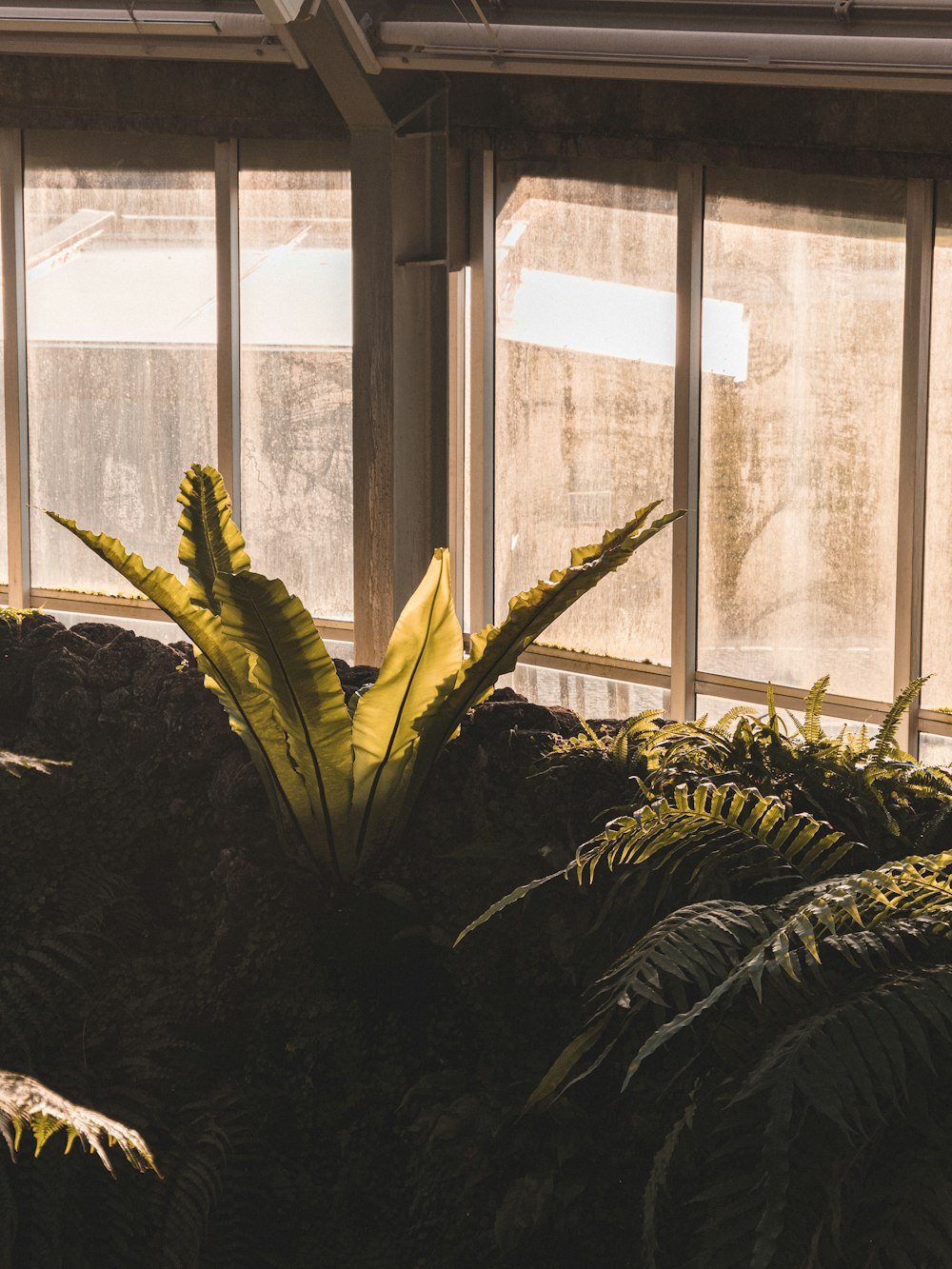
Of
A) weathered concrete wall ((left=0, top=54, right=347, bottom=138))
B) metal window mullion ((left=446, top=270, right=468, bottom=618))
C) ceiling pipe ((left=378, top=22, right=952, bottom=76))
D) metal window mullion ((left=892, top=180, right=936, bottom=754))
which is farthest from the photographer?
metal window mullion ((left=446, top=270, right=468, bottom=618))

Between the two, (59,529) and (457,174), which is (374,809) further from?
(59,529)

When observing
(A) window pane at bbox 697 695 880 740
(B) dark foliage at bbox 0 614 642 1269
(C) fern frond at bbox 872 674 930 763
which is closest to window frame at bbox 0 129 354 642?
(A) window pane at bbox 697 695 880 740

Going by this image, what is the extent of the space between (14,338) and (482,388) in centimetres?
252

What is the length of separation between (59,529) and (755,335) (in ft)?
12.0

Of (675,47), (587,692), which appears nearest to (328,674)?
(675,47)

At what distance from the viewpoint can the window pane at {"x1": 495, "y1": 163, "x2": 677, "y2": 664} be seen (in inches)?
213

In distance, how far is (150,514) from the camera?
21.0ft

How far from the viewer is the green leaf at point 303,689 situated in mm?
2246

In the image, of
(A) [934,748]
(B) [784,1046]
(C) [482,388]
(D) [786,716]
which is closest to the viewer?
(B) [784,1046]

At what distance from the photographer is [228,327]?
618 cm

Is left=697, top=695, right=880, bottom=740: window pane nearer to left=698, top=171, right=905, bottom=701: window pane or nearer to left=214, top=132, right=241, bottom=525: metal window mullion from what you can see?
left=698, top=171, right=905, bottom=701: window pane

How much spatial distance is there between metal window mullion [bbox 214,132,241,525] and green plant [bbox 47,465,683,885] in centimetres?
358

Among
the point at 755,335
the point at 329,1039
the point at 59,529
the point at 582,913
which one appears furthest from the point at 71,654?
the point at 59,529

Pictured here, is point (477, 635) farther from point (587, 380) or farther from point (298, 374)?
point (298, 374)
